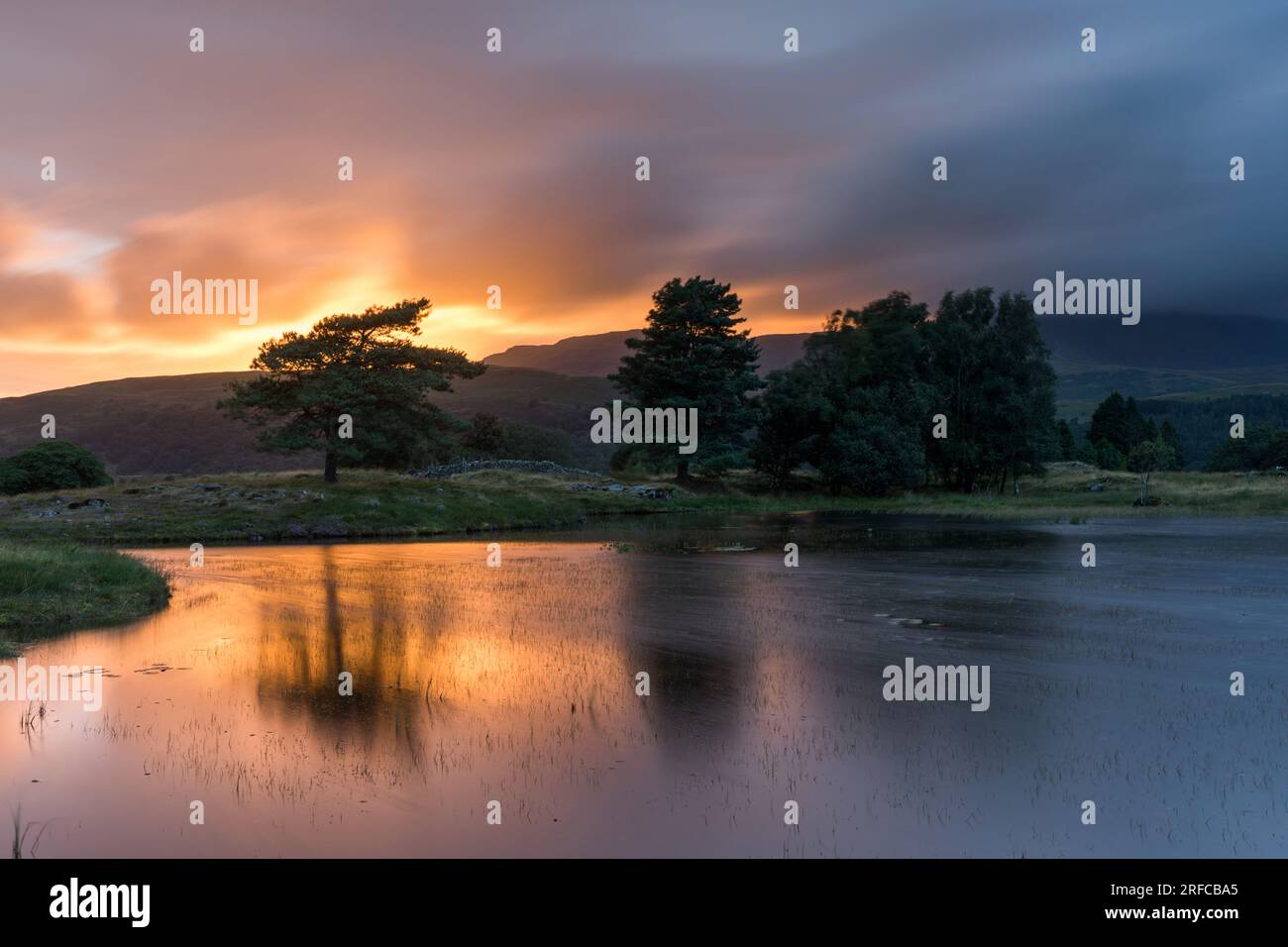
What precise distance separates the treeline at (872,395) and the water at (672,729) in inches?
2215

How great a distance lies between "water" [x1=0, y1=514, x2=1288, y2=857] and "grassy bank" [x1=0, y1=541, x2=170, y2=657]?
1260mm

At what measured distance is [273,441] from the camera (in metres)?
59.0

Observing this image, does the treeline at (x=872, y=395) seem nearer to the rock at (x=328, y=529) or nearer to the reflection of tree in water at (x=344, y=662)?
the rock at (x=328, y=529)

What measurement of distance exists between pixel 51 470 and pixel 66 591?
54.8 m

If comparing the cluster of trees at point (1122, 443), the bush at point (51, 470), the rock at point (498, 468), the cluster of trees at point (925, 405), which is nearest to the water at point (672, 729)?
the bush at point (51, 470)

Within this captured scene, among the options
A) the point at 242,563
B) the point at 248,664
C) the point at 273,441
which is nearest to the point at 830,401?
the point at 273,441

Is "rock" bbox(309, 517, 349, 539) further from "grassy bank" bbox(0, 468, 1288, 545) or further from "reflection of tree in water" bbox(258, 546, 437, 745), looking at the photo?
"reflection of tree in water" bbox(258, 546, 437, 745)

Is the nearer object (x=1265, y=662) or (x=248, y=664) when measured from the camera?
(x=1265, y=662)

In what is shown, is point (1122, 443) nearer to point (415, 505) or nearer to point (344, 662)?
point (415, 505)

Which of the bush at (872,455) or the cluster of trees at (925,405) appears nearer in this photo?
the bush at (872,455)

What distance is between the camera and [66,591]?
24.5 metres

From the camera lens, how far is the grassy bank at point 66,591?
22.3m
